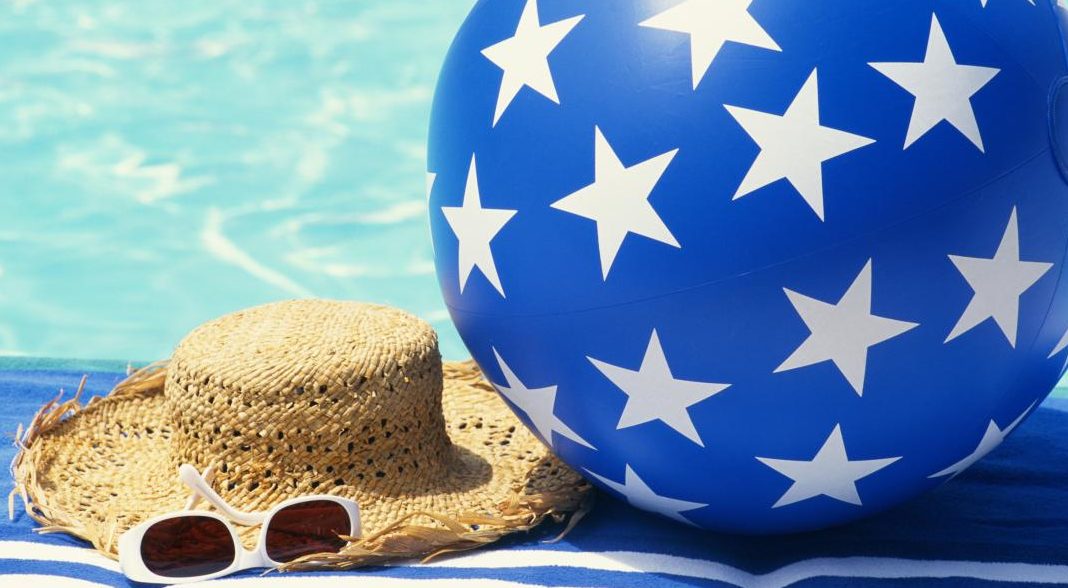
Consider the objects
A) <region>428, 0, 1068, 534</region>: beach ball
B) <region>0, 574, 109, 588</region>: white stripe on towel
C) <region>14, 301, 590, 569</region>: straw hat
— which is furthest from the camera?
<region>14, 301, 590, 569</region>: straw hat

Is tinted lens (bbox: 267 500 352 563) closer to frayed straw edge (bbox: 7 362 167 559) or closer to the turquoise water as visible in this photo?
frayed straw edge (bbox: 7 362 167 559)

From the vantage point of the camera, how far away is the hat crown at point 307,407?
86.9 inches

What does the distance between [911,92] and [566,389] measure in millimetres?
674

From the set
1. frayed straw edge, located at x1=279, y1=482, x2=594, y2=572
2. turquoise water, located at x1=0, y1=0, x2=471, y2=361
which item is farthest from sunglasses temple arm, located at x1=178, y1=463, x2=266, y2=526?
turquoise water, located at x1=0, y1=0, x2=471, y2=361

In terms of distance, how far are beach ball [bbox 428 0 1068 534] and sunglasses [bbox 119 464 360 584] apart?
466 mm

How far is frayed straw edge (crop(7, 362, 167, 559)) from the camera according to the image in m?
2.24

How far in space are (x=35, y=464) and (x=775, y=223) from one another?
1.51 m

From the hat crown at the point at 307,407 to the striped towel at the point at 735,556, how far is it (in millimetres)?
216

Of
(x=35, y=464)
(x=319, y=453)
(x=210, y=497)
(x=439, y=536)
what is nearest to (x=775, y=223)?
(x=439, y=536)

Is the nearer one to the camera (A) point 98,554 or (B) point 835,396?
(B) point 835,396

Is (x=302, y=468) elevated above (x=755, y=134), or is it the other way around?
(x=755, y=134)

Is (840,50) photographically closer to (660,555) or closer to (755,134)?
(755,134)

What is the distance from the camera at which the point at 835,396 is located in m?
1.82

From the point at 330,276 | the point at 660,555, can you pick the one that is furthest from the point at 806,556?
the point at 330,276
